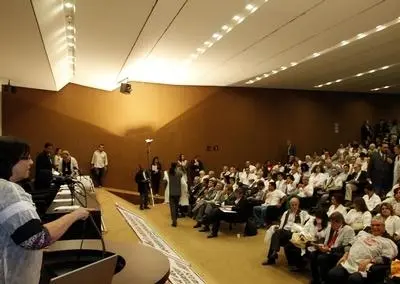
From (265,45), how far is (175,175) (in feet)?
12.0

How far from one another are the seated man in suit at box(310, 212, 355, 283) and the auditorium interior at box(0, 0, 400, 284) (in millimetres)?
18

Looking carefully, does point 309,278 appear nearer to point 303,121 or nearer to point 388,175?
point 388,175

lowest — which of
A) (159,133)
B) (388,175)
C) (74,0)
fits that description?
(388,175)

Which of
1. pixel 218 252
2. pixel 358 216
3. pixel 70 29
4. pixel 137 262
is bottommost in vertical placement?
pixel 218 252

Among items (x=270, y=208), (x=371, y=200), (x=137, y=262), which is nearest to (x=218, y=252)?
(x=270, y=208)

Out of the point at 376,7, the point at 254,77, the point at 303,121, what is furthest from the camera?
the point at 303,121

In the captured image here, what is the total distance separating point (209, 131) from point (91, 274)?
48.1ft

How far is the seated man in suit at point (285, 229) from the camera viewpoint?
6.54 m

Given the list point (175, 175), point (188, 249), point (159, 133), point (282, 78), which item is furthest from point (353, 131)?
point (188, 249)

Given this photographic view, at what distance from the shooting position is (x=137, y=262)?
2287 millimetres

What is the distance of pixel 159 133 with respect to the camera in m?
15.3

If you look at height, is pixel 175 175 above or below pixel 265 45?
below

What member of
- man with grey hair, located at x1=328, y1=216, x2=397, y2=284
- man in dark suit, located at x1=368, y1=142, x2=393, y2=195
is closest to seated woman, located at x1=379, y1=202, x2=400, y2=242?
man with grey hair, located at x1=328, y1=216, x2=397, y2=284

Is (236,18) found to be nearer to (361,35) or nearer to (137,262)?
(361,35)
